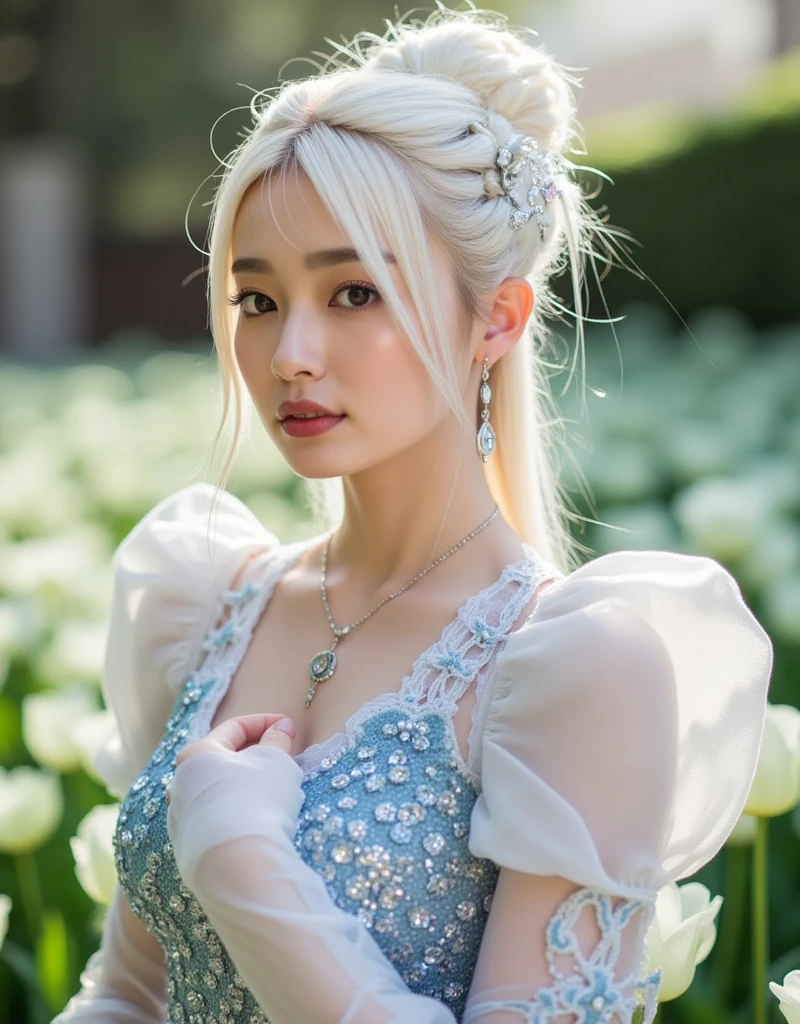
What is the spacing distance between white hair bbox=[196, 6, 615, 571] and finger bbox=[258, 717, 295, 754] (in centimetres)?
45

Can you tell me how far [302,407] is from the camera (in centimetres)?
186

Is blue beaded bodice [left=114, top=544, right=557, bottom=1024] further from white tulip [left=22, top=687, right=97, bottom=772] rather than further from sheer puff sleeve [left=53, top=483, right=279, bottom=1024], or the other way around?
white tulip [left=22, top=687, right=97, bottom=772]

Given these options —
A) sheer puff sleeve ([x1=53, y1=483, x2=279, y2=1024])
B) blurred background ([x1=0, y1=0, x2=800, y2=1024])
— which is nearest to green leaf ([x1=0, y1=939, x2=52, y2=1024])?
blurred background ([x1=0, y1=0, x2=800, y2=1024])

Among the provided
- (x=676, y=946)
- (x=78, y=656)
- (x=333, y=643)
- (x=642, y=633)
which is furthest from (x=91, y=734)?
(x=642, y=633)

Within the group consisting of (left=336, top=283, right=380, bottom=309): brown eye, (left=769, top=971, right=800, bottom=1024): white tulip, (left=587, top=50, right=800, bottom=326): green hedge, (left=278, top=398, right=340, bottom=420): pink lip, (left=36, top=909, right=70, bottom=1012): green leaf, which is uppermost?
(left=336, top=283, right=380, bottom=309): brown eye

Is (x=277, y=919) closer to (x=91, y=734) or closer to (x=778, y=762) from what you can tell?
(x=778, y=762)

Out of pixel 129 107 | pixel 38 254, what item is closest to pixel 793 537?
pixel 38 254

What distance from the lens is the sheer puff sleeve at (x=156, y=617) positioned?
7.55 ft

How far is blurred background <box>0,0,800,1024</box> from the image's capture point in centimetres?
274

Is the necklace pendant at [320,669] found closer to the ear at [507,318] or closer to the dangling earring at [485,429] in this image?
the dangling earring at [485,429]

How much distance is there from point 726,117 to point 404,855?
29.8 feet

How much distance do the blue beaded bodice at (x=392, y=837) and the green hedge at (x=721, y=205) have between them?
26.1 ft

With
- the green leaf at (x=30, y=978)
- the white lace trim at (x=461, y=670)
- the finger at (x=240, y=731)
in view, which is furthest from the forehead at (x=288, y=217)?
the green leaf at (x=30, y=978)

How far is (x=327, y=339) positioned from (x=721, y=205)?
855 cm
